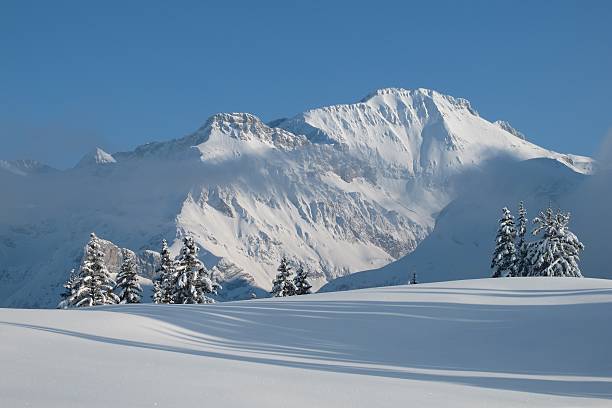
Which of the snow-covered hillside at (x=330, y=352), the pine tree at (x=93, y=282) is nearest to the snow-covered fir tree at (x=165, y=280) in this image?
the pine tree at (x=93, y=282)

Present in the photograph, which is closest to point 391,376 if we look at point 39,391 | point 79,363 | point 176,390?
point 176,390

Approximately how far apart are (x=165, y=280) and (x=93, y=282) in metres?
5.91

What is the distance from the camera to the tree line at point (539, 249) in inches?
1768

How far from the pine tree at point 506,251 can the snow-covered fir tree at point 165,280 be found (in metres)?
23.6

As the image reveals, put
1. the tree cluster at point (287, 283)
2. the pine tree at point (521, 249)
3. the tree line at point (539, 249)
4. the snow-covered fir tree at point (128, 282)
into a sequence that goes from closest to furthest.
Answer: the tree line at point (539, 249) < the snow-covered fir tree at point (128, 282) < the pine tree at point (521, 249) < the tree cluster at point (287, 283)

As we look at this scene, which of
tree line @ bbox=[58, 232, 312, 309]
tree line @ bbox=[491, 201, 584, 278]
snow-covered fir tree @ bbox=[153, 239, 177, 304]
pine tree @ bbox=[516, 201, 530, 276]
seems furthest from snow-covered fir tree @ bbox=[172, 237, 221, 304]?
pine tree @ bbox=[516, 201, 530, 276]

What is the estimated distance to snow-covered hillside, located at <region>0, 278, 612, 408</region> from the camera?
1070 cm

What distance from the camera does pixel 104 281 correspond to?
41594 millimetres

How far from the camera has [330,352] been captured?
17672mm

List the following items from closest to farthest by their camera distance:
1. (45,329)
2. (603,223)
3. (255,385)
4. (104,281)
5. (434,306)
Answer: (255,385)
(45,329)
(434,306)
(104,281)
(603,223)

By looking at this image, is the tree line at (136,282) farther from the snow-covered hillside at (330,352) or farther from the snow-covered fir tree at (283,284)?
the snow-covered hillside at (330,352)

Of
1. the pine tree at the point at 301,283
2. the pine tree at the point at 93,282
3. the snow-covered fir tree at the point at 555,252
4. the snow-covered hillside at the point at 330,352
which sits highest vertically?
the snow-covered fir tree at the point at 555,252

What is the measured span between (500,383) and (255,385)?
5.72 metres

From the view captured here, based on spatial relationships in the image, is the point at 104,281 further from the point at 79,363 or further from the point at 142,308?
the point at 79,363
